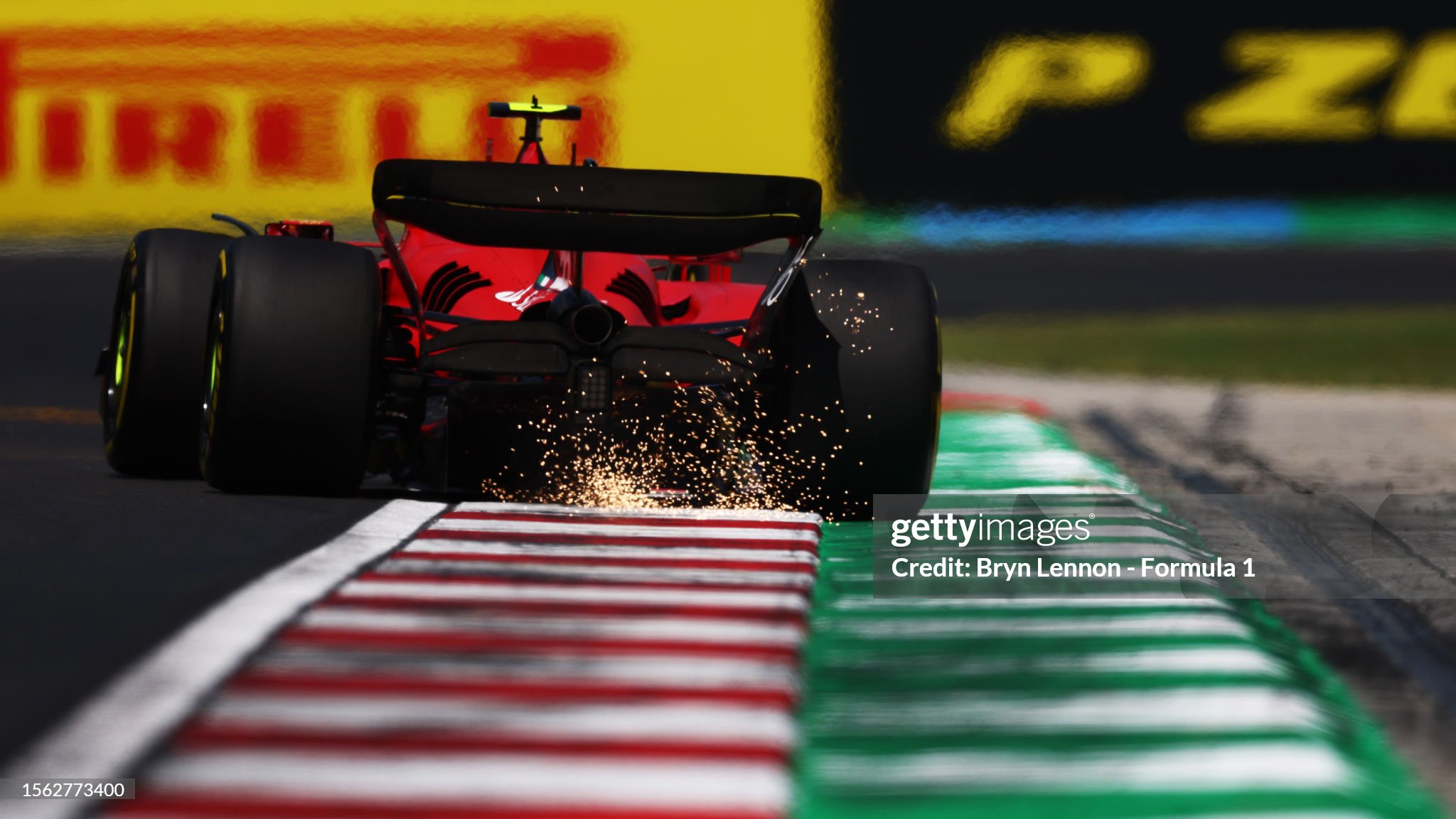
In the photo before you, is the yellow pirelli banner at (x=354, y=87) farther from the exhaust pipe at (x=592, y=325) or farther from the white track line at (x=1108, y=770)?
the white track line at (x=1108, y=770)

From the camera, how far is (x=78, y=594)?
3.92 metres

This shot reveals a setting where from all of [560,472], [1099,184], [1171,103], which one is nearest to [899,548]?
[560,472]

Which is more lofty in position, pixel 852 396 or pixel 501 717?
pixel 852 396

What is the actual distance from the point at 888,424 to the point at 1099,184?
36.1ft

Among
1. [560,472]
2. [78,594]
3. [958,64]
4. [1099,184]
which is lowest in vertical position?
[78,594]

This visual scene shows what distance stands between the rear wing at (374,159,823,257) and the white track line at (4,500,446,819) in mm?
1099

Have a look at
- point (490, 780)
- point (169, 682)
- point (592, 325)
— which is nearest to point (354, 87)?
point (592, 325)

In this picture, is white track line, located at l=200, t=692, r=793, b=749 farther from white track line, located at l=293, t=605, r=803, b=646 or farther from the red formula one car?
Result: the red formula one car

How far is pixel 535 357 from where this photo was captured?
5527 mm

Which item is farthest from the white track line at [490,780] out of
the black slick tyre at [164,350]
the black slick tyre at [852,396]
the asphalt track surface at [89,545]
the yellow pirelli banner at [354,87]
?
the yellow pirelli banner at [354,87]

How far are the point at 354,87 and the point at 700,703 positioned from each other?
45.9 ft

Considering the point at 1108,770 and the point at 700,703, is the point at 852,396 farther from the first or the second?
the point at 1108,770

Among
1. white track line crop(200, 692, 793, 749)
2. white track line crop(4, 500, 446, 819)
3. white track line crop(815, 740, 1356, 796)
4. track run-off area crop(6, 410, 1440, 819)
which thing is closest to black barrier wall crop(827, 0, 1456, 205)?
track run-off area crop(6, 410, 1440, 819)

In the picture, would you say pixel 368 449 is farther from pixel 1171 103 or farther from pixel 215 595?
pixel 1171 103
